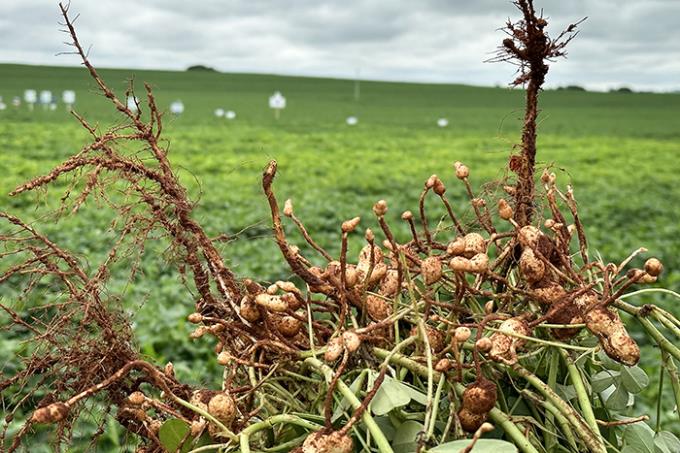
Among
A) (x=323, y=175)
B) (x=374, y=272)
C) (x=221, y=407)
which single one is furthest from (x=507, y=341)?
(x=323, y=175)

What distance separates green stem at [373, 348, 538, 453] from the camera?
0.76m

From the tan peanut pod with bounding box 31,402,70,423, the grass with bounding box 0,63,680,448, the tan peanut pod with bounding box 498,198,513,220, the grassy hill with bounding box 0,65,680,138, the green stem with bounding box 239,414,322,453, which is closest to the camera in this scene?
the tan peanut pod with bounding box 31,402,70,423

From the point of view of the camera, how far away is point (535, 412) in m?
0.85

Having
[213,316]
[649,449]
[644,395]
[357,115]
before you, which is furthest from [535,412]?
[357,115]

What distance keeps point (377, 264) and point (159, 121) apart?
32cm

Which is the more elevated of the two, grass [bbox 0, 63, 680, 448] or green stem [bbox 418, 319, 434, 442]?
green stem [bbox 418, 319, 434, 442]

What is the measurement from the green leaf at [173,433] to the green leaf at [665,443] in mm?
558

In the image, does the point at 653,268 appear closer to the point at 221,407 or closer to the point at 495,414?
the point at 495,414

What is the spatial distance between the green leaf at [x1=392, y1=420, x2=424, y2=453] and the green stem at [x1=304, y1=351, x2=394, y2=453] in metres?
0.04

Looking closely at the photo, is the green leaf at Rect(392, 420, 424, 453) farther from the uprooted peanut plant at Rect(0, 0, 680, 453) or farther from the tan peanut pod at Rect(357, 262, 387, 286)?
the tan peanut pod at Rect(357, 262, 387, 286)

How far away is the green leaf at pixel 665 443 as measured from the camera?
926 mm

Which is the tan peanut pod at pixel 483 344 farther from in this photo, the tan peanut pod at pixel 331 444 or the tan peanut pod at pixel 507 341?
the tan peanut pod at pixel 331 444

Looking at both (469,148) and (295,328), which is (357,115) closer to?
(469,148)

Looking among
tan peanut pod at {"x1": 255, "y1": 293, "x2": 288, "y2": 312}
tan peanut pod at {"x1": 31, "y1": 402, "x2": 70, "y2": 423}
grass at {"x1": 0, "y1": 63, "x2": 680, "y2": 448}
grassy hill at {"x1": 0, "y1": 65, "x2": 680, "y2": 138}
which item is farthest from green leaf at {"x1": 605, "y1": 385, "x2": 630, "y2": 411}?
grassy hill at {"x1": 0, "y1": 65, "x2": 680, "y2": 138}
